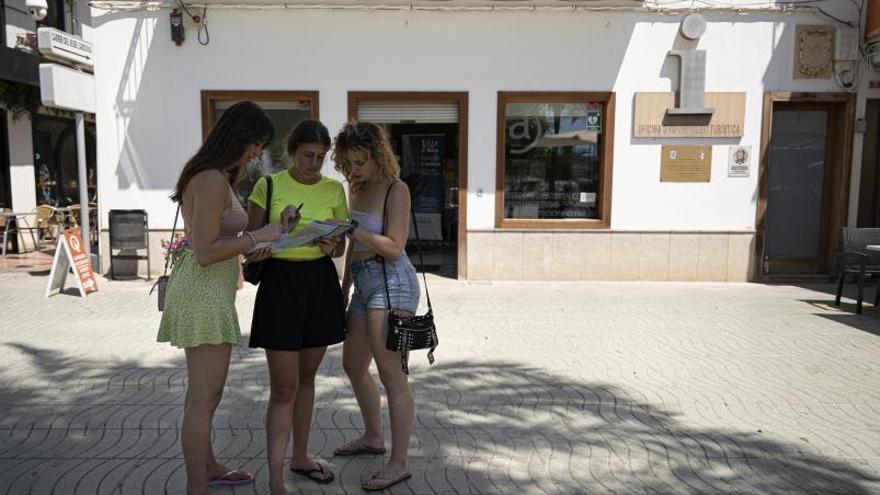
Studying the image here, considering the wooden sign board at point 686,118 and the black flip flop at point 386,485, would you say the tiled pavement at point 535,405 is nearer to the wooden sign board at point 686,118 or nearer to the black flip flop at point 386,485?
the black flip flop at point 386,485

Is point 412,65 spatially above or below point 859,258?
above

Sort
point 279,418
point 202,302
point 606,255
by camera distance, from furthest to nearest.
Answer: point 606,255
point 279,418
point 202,302

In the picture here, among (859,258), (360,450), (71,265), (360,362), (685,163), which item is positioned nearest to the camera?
(360,362)

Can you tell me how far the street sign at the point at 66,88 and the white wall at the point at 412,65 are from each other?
0.19 m

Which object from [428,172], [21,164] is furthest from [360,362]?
[21,164]

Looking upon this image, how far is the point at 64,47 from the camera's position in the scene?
26.9ft

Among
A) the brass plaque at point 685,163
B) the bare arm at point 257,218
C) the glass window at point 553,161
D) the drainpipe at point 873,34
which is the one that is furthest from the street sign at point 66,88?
the drainpipe at point 873,34

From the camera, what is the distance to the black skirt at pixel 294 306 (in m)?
2.93

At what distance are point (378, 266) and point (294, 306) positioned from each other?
0.45 meters

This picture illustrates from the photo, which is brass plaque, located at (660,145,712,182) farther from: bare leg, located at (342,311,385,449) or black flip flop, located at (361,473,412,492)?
black flip flop, located at (361,473,412,492)

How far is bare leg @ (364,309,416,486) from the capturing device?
3125 mm

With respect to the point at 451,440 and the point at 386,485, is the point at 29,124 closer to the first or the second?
the point at 451,440

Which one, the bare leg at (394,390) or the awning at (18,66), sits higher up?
the awning at (18,66)

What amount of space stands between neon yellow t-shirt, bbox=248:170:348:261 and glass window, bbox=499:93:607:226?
20.3ft
